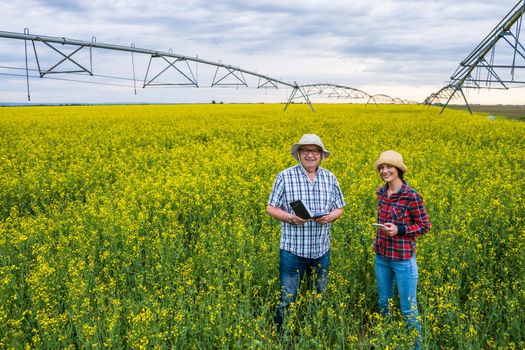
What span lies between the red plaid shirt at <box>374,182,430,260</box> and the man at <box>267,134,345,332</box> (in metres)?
0.47

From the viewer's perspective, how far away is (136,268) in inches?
179

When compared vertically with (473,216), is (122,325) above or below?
below

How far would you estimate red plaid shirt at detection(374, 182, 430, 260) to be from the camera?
10.9ft

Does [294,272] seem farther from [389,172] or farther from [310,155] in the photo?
[389,172]

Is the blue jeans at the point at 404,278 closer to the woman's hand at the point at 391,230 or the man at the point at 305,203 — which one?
the woman's hand at the point at 391,230

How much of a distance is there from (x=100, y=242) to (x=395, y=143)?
10795mm

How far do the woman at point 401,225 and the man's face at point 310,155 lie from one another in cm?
51

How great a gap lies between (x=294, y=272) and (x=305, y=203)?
66cm

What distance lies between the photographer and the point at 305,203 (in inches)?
141

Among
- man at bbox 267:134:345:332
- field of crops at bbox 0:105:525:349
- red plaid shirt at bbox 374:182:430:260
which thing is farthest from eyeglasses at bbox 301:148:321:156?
field of crops at bbox 0:105:525:349

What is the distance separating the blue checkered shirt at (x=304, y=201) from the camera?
3590 millimetres

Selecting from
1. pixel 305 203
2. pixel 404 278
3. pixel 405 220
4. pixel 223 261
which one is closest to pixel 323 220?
pixel 305 203

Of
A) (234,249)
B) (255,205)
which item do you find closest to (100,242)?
(234,249)

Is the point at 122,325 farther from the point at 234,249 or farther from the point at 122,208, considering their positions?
the point at 122,208
